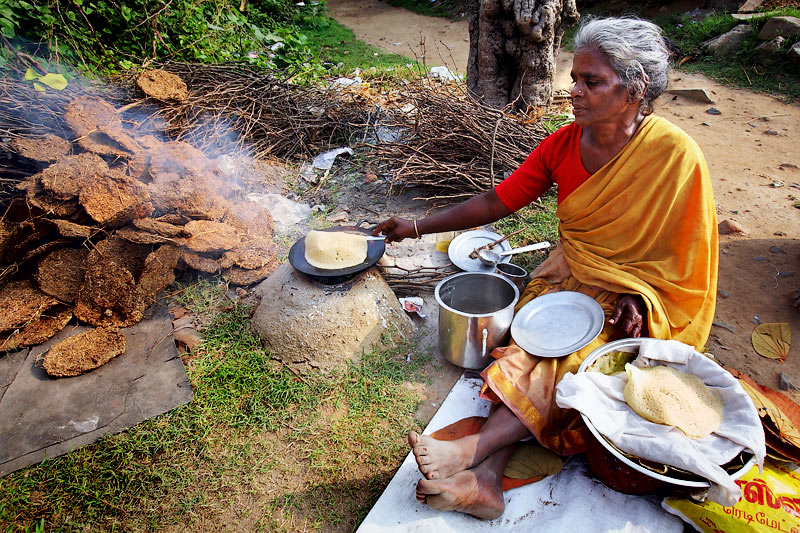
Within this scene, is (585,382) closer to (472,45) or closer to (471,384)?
(471,384)

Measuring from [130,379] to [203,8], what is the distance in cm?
597

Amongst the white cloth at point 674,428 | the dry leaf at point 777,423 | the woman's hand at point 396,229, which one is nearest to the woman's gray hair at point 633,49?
the white cloth at point 674,428

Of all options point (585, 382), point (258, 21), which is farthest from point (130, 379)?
point (258, 21)

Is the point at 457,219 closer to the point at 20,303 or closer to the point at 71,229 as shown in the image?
the point at 71,229

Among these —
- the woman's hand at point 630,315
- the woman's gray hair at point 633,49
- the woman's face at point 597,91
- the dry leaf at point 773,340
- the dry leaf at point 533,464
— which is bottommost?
the dry leaf at point 773,340

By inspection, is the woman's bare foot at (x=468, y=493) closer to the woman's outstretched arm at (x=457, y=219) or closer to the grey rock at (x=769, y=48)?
the woman's outstretched arm at (x=457, y=219)

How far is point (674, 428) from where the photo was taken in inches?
65.9

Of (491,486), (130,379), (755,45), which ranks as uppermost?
(755,45)

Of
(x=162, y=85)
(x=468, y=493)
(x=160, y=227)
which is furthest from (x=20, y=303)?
(x=468, y=493)

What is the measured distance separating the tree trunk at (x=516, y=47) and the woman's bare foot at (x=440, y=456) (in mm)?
3901

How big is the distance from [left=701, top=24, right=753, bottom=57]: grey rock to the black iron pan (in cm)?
785

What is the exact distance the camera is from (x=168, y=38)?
5930mm

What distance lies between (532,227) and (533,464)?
2.30 meters

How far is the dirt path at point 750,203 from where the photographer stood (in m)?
2.97
